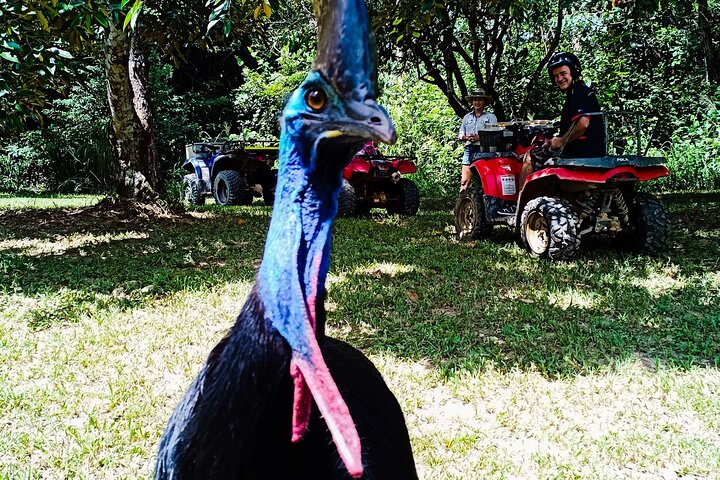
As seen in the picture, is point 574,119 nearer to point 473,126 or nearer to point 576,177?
point 576,177

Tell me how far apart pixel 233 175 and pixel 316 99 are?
10.5m

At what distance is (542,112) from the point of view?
45.5 feet

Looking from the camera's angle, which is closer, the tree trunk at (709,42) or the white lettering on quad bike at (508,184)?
the white lettering on quad bike at (508,184)

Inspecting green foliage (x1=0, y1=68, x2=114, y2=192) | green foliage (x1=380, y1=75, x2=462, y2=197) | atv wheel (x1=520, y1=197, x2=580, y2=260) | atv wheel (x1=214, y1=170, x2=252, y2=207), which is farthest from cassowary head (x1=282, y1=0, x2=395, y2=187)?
green foliage (x1=0, y1=68, x2=114, y2=192)

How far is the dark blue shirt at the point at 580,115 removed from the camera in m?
5.95

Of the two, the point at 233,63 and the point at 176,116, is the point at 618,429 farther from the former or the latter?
the point at 233,63

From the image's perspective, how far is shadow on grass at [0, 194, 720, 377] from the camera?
3.99 meters

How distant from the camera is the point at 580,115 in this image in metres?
5.91

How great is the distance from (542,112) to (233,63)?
10224mm

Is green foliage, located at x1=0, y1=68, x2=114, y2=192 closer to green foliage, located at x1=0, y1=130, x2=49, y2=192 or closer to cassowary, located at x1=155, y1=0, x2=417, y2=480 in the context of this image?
green foliage, located at x1=0, y1=130, x2=49, y2=192

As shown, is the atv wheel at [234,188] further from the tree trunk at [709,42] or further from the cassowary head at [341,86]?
the cassowary head at [341,86]

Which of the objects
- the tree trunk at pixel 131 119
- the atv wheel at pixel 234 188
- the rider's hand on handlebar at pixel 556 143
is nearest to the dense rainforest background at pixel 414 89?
the tree trunk at pixel 131 119

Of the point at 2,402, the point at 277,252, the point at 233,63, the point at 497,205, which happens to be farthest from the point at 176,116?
the point at 277,252

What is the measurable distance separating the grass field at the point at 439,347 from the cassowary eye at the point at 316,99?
6.61ft
